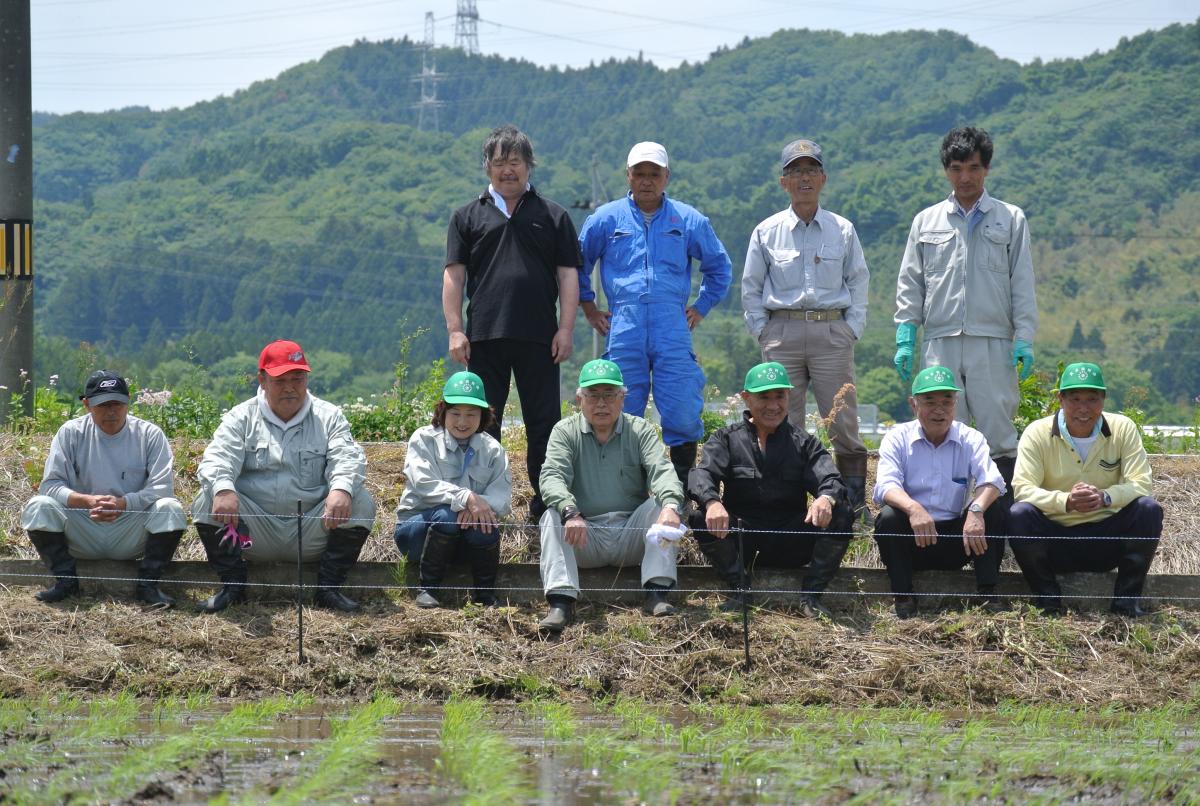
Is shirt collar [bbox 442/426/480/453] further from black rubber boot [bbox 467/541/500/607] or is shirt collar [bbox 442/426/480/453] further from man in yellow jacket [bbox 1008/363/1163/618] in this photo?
man in yellow jacket [bbox 1008/363/1163/618]

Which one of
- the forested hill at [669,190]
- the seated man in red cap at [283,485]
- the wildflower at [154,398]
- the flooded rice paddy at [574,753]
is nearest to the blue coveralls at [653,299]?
the seated man in red cap at [283,485]

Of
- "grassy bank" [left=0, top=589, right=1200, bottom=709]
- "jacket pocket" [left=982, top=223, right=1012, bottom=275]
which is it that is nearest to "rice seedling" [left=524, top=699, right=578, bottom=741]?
"grassy bank" [left=0, top=589, right=1200, bottom=709]

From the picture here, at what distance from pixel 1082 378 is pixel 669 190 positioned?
68.9m

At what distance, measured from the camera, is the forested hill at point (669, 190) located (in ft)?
207

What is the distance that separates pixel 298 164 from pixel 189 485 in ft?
281

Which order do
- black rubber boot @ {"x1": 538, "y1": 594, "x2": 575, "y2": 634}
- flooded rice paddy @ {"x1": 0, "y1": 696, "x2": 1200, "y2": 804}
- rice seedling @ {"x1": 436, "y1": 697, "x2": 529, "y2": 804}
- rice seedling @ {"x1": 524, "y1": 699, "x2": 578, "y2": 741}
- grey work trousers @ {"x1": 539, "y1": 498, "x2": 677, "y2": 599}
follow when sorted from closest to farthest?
rice seedling @ {"x1": 436, "y1": 697, "x2": 529, "y2": 804} → flooded rice paddy @ {"x1": 0, "y1": 696, "x2": 1200, "y2": 804} → rice seedling @ {"x1": 524, "y1": 699, "x2": 578, "y2": 741} → black rubber boot @ {"x1": 538, "y1": 594, "x2": 575, "y2": 634} → grey work trousers @ {"x1": 539, "y1": 498, "x2": 677, "y2": 599}

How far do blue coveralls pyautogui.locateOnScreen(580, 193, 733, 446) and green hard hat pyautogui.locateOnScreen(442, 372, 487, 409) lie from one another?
3.08 ft

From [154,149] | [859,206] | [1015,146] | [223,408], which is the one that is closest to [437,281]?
[859,206]

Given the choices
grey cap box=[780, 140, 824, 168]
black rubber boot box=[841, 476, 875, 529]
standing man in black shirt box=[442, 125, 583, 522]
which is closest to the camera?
standing man in black shirt box=[442, 125, 583, 522]

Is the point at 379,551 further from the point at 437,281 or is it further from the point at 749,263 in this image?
the point at 437,281

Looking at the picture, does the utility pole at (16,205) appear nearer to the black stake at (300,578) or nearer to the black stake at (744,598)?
the black stake at (300,578)

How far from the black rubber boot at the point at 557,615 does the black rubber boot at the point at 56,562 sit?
2.68 meters

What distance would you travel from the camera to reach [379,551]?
9.86 m

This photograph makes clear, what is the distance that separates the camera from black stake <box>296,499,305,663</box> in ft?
26.1
